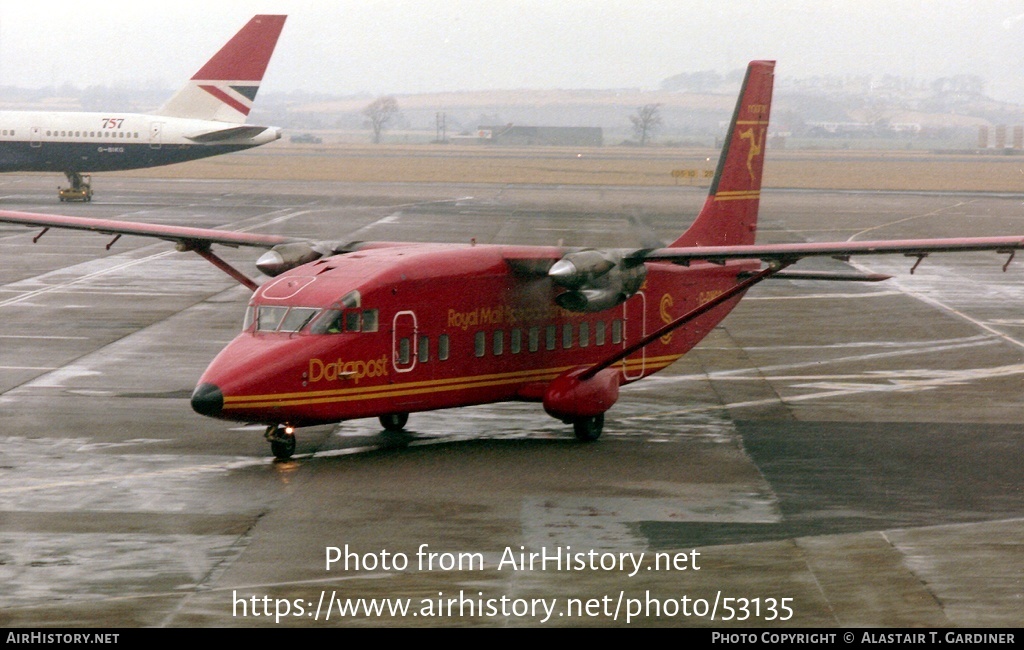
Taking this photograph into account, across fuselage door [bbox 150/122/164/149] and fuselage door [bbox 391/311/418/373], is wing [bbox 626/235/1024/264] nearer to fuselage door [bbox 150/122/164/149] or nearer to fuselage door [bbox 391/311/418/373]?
fuselage door [bbox 391/311/418/373]

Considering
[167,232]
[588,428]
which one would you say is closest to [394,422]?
[588,428]

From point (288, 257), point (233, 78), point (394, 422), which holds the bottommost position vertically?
point (394, 422)

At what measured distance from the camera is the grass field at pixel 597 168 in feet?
394

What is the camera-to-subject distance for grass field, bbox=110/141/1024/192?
120 metres


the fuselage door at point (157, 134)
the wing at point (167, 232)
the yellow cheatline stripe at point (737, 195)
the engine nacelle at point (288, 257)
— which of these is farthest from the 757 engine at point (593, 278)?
the fuselage door at point (157, 134)

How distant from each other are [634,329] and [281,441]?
7732mm

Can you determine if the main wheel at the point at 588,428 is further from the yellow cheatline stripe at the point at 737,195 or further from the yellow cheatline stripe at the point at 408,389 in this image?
the yellow cheatline stripe at the point at 737,195

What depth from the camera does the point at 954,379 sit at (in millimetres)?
30469

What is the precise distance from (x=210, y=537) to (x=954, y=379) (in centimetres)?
1931

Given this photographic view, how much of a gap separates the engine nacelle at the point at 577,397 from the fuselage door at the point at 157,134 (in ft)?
213

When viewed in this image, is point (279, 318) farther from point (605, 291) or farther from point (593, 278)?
point (605, 291)

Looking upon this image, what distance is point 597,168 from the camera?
456 feet

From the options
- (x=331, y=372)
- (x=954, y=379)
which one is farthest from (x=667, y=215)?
(x=331, y=372)
